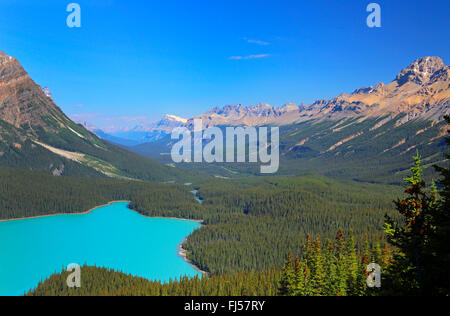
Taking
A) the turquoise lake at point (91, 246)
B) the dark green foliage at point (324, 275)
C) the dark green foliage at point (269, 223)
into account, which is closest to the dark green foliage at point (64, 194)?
the turquoise lake at point (91, 246)

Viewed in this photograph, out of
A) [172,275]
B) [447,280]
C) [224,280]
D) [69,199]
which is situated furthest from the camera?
[69,199]

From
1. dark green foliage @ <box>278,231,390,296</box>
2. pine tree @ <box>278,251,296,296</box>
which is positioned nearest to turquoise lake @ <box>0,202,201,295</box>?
dark green foliage @ <box>278,231,390,296</box>

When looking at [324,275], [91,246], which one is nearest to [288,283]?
[324,275]

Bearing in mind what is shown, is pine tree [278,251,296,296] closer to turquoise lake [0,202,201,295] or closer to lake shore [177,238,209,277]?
turquoise lake [0,202,201,295]

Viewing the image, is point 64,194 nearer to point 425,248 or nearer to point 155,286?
point 155,286
